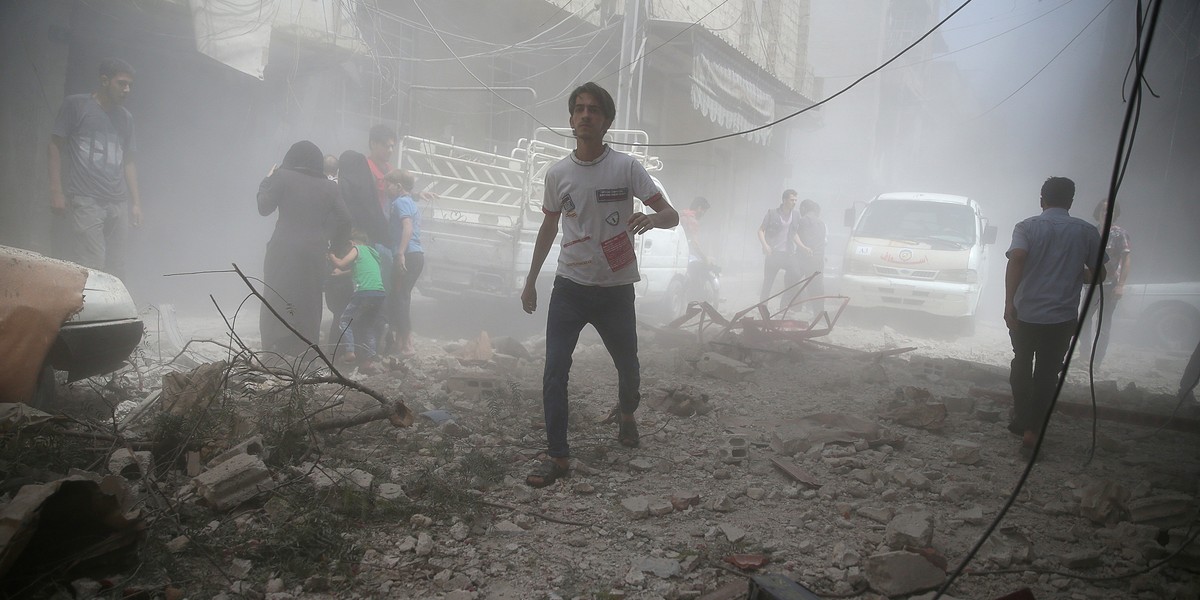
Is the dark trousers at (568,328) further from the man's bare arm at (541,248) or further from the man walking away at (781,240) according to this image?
the man walking away at (781,240)

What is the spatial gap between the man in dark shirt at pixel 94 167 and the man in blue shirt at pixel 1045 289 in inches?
264

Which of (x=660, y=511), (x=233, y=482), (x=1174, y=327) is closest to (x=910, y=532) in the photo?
(x=660, y=511)

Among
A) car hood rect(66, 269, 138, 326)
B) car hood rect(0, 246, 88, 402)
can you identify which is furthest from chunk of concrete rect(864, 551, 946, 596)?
car hood rect(66, 269, 138, 326)

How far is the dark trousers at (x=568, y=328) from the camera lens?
11.1 feet

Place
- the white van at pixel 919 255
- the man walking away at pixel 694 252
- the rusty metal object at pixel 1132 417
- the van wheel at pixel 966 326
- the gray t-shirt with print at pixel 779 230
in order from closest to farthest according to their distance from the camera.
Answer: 1. the rusty metal object at pixel 1132 417
2. the white van at pixel 919 255
3. the gray t-shirt with print at pixel 779 230
4. the man walking away at pixel 694 252
5. the van wheel at pixel 966 326

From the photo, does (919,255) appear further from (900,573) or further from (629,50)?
(900,573)

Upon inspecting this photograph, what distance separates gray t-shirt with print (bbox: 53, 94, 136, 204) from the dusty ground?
111 inches

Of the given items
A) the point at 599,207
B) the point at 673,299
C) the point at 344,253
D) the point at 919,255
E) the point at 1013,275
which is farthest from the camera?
the point at 919,255

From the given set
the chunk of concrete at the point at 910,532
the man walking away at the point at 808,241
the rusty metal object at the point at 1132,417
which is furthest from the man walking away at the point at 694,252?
the chunk of concrete at the point at 910,532

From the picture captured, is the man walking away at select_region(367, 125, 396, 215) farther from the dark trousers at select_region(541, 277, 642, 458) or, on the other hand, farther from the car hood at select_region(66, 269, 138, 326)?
the dark trousers at select_region(541, 277, 642, 458)

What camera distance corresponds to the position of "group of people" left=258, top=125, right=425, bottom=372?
208 inches

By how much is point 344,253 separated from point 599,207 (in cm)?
306

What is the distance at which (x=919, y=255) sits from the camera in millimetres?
10148

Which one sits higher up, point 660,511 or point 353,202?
point 353,202
